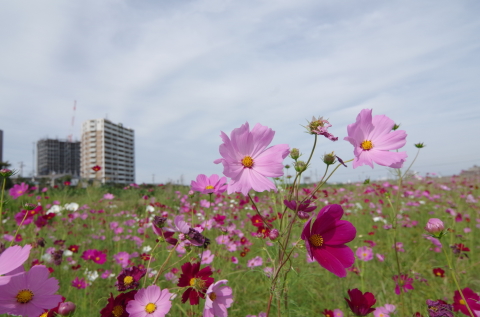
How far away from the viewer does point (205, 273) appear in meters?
0.89

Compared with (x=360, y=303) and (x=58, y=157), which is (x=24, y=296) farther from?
(x=58, y=157)

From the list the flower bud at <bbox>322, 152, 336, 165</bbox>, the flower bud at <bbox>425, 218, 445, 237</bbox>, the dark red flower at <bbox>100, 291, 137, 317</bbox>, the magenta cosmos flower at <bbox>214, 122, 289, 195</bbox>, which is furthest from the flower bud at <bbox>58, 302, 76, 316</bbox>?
the flower bud at <bbox>425, 218, 445, 237</bbox>

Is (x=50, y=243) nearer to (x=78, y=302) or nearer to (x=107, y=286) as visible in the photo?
(x=107, y=286)

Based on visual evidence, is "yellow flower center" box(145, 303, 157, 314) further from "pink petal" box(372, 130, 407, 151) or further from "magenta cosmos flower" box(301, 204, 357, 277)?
"pink petal" box(372, 130, 407, 151)

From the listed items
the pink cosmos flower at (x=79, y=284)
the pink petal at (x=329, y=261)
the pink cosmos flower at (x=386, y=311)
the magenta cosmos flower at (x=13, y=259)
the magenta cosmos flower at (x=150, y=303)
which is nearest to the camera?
the magenta cosmos flower at (x=13, y=259)

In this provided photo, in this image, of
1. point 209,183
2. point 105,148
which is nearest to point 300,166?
point 209,183

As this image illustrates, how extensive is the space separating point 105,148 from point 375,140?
7132 cm

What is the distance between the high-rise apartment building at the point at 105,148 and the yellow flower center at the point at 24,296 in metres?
65.3

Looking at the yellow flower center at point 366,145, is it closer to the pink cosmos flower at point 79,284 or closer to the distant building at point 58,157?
the pink cosmos flower at point 79,284

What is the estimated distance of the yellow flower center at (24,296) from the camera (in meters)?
0.53

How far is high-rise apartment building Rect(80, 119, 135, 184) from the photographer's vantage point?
6384cm

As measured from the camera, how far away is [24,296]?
1.75 ft

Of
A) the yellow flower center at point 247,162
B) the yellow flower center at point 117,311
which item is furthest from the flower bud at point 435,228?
the yellow flower center at point 117,311

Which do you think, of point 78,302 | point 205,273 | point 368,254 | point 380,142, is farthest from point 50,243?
point 380,142
